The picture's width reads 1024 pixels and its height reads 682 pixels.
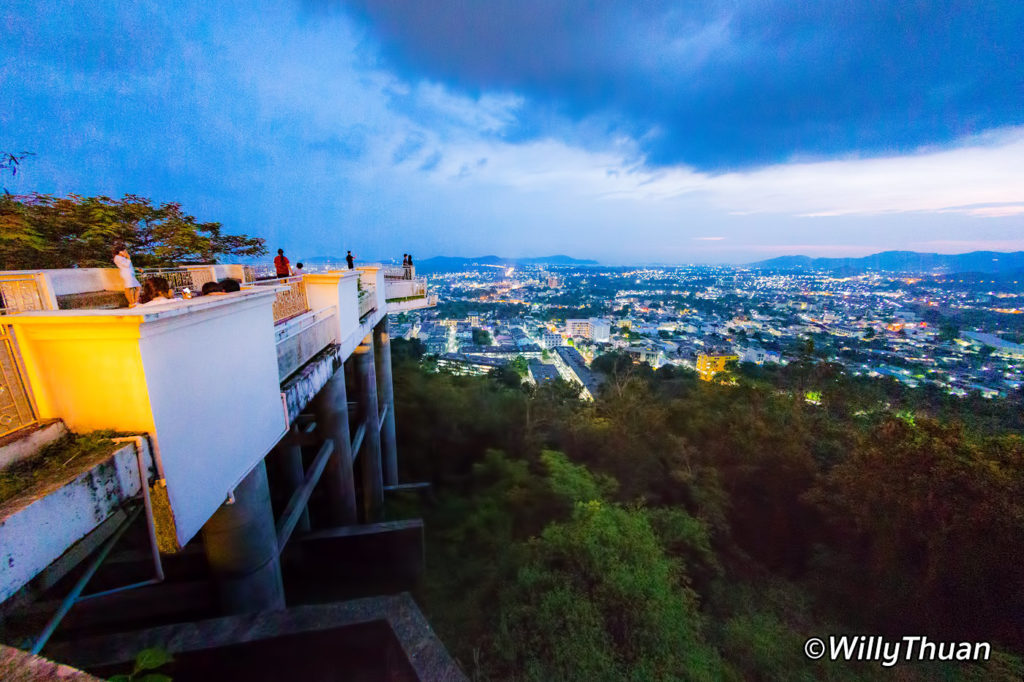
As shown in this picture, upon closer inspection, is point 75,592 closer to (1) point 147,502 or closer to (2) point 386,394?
(1) point 147,502

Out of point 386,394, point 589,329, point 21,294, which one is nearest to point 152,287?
point 21,294

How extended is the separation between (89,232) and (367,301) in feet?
20.7

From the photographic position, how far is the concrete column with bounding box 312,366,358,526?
752cm

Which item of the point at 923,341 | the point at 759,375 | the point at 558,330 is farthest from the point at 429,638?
the point at 558,330

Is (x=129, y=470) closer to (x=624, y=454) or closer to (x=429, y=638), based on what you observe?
(x=429, y=638)

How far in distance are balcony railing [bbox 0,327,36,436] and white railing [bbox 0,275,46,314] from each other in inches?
45.7

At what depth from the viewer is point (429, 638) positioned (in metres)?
3.47

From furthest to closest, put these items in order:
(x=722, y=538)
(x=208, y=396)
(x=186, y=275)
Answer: (x=722, y=538), (x=186, y=275), (x=208, y=396)

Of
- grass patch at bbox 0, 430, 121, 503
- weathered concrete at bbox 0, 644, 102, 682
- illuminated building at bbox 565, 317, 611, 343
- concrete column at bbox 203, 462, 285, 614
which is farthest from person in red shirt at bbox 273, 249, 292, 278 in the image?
illuminated building at bbox 565, 317, 611, 343

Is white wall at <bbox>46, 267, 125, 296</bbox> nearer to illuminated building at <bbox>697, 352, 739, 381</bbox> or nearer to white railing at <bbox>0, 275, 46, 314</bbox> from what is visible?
white railing at <bbox>0, 275, 46, 314</bbox>

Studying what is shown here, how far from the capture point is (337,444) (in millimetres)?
7988

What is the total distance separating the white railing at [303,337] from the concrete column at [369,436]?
130 inches

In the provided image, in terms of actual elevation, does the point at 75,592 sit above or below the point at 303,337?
below

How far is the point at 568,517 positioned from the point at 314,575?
18.2 feet
